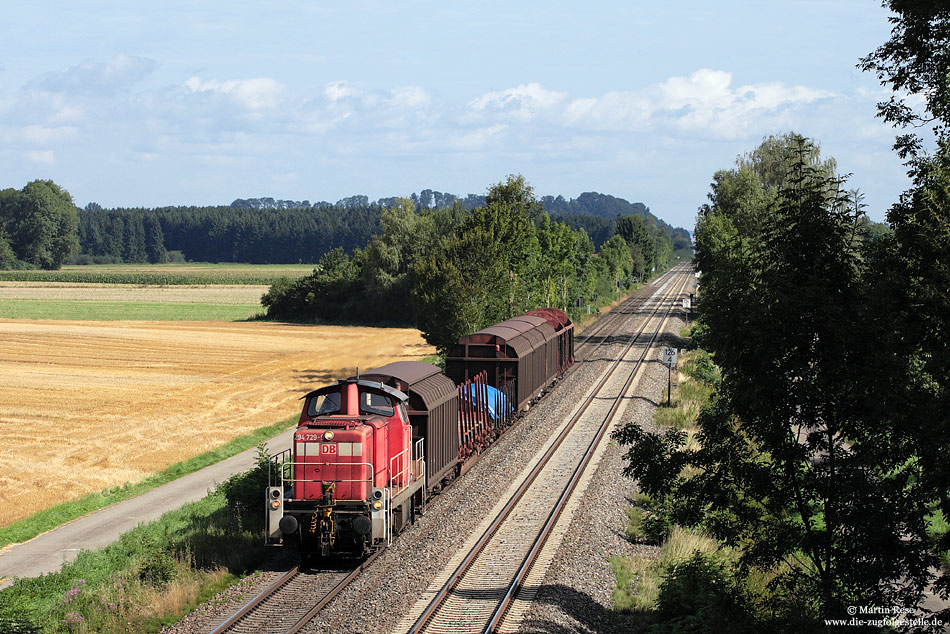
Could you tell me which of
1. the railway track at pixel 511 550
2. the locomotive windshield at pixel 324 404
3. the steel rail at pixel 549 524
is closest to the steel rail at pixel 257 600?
the railway track at pixel 511 550

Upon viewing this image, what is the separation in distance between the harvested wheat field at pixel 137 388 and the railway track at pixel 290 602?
12.4 metres

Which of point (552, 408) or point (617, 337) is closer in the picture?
point (552, 408)

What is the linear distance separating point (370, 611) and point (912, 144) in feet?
40.5

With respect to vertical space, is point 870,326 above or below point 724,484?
above

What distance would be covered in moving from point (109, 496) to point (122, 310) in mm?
88513

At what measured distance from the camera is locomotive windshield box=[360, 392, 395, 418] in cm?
1905

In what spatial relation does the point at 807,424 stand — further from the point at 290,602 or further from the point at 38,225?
the point at 38,225

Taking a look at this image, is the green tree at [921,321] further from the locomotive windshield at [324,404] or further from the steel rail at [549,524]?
the locomotive windshield at [324,404]

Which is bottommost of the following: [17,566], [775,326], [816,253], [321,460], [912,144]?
[17,566]

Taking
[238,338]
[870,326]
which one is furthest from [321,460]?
[238,338]

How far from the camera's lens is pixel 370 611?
15516 mm

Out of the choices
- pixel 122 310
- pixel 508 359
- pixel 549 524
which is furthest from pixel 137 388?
pixel 122 310

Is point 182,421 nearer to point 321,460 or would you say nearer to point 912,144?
point 321,460

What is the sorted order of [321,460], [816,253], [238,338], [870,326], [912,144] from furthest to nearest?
1. [238,338]
2. [321,460]
3. [912,144]
4. [816,253]
5. [870,326]
